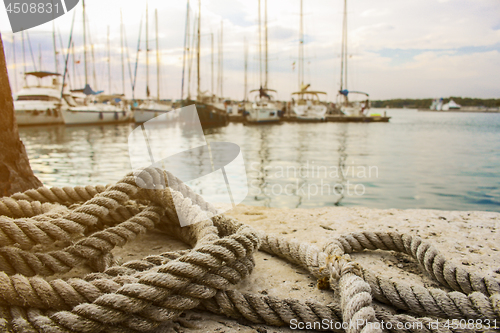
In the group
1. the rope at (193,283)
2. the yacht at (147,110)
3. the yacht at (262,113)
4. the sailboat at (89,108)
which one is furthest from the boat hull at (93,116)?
the rope at (193,283)

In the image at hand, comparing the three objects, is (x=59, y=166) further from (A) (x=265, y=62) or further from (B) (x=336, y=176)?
(A) (x=265, y=62)

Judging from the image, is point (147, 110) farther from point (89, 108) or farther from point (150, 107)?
point (89, 108)

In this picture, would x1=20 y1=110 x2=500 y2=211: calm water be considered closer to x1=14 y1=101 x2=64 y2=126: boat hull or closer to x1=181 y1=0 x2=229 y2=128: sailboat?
x1=181 y1=0 x2=229 y2=128: sailboat

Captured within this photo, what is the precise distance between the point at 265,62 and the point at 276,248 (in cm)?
3737

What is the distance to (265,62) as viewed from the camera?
121 feet

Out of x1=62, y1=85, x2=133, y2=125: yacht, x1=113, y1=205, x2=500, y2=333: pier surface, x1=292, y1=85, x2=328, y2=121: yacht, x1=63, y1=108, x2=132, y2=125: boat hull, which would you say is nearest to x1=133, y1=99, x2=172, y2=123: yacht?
x1=63, y1=108, x2=132, y2=125: boat hull

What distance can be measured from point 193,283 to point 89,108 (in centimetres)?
2982

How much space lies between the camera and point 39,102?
25.5m

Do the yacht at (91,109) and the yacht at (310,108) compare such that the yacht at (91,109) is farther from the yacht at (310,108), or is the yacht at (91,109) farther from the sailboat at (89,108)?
the yacht at (310,108)

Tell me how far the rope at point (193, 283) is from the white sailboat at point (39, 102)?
93.0 ft

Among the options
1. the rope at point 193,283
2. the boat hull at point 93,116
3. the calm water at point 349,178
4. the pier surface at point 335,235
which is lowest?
the calm water at point 349,178

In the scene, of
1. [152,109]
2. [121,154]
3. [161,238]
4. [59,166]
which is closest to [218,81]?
[152,109]

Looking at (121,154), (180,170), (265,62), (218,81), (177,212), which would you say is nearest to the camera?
(177,212)

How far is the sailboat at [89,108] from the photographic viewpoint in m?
26.0
